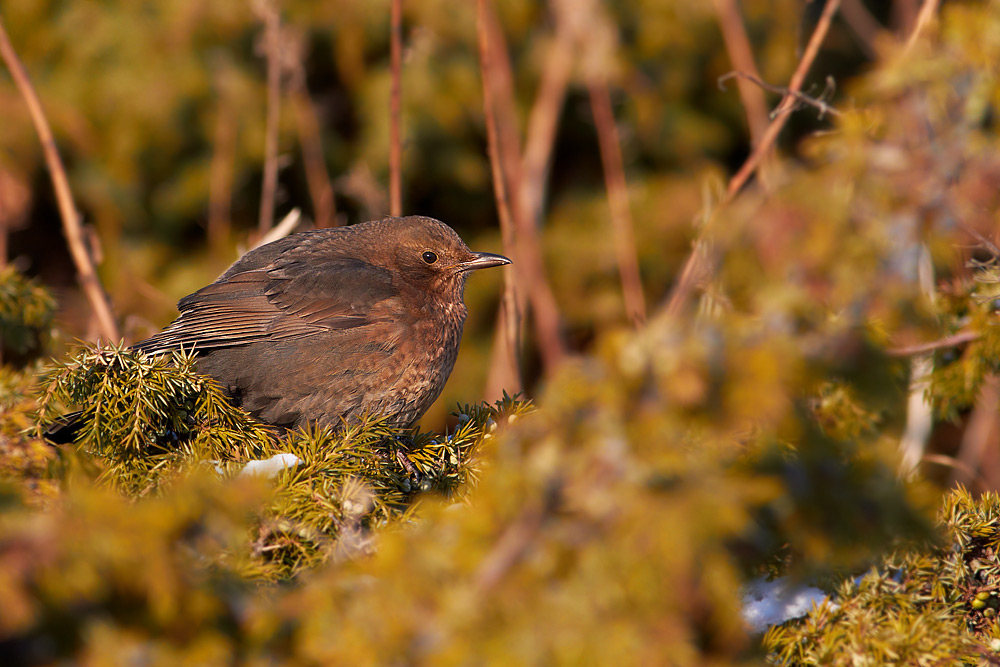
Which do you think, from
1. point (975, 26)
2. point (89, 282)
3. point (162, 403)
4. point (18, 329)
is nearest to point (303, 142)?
point (89, 282)

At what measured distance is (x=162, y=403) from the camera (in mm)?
2152

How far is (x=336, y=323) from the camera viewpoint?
11.0 ft

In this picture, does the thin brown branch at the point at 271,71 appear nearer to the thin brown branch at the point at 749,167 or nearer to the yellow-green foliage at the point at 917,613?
the thin brown branch at the point at 749,167

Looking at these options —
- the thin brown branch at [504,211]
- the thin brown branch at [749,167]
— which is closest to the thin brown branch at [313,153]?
the thin brown branch at [504,211]

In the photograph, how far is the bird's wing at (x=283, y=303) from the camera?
131 inches

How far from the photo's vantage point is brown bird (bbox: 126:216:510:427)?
3.19 metres

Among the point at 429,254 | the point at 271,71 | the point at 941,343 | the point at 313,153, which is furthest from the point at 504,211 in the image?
the point at 313,153

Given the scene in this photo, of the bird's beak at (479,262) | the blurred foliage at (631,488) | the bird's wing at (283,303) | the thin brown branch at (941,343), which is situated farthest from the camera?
the bird's beak at (479,262)

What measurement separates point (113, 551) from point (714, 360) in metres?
0.83

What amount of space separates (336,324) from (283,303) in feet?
0.86

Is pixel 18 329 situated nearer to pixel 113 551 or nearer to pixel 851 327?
pixel 113 551

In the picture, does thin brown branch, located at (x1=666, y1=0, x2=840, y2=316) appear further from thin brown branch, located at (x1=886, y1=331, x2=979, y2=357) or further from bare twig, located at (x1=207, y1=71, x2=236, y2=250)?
bare twig, located at (x1=207, y1=71, x2=236, y2=250)

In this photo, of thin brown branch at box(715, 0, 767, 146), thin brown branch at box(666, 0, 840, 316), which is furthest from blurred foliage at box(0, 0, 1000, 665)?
thin brown branch at box(715, 0, 767, 146)

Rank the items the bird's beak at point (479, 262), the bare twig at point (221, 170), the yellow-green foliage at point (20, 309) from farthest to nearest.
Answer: the bare twig at point (221, 170) < the bird's beak at point (479, 262) < the yellow-green foliage at point (20, 309)
